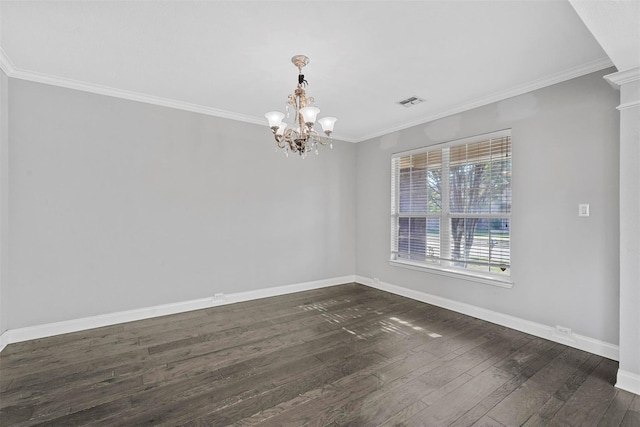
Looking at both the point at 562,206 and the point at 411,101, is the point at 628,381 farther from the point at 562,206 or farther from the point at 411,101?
the point at 411,101

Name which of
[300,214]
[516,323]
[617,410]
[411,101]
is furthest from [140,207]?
[617,410]

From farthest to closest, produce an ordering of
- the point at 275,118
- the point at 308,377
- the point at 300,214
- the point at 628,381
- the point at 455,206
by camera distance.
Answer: the point at 300,214, the point at 455,206, the point at 275,118, the point at 308,377, the point at 628,381

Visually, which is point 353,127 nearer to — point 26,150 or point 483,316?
point 483,316

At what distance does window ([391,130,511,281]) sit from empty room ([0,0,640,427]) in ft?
0.10

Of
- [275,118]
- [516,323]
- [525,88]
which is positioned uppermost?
[525,88]

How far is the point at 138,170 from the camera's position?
3650mm

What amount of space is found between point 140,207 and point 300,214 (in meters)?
2.30

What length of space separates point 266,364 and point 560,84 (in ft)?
13.0

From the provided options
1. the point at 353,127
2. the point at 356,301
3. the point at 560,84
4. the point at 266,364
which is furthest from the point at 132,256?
the point at 560,84

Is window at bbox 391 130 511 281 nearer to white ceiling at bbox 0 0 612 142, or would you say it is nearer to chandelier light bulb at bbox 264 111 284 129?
white ceiling at bbox 0 0 612 142

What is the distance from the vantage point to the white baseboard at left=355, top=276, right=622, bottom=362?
275 centimetres

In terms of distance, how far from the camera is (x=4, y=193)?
2.93m

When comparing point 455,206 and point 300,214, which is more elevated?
point 455,206

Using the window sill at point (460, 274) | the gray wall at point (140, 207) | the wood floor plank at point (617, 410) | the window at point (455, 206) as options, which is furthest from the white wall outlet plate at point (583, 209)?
the gray wall at point (140, 207)
